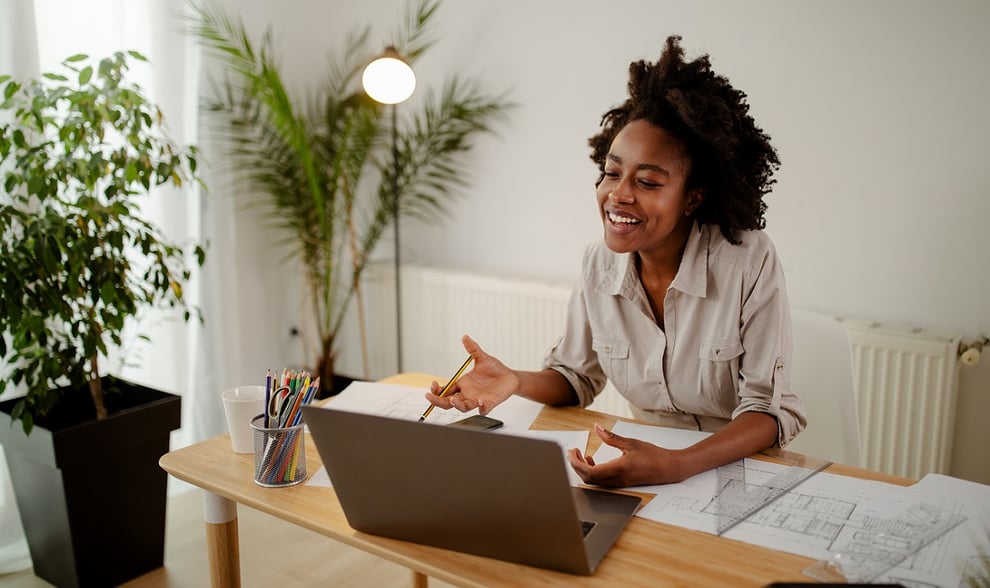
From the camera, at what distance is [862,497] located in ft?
3.92

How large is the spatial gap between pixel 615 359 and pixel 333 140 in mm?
2134

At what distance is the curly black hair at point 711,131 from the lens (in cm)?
158

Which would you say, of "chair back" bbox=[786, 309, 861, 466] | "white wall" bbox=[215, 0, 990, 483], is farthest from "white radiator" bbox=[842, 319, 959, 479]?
"chair back" bbox=[786, 309, 861, 466]

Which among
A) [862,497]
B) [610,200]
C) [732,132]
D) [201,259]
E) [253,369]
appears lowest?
[253,369]

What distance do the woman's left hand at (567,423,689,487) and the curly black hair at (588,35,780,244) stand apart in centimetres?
59

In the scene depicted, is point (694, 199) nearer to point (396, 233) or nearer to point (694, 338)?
point (694, 338)

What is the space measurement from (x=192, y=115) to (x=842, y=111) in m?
2.34

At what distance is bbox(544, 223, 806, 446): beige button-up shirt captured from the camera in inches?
61.1

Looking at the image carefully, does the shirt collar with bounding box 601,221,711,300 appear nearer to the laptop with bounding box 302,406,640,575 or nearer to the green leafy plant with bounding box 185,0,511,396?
the laptop with bounding box 302,406,640,575

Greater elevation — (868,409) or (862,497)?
(862,497)

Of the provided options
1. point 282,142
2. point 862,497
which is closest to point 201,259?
point 282,142

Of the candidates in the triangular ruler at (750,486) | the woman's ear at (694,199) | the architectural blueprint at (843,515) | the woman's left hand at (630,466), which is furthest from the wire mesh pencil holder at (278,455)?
the woman's ear at (694,199)

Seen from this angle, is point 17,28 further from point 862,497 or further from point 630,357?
point 862,497

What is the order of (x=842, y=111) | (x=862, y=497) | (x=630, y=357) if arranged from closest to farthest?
1. (x=862, y=497)
2. (x=630, y=357)
3. (x=842, y=111)
